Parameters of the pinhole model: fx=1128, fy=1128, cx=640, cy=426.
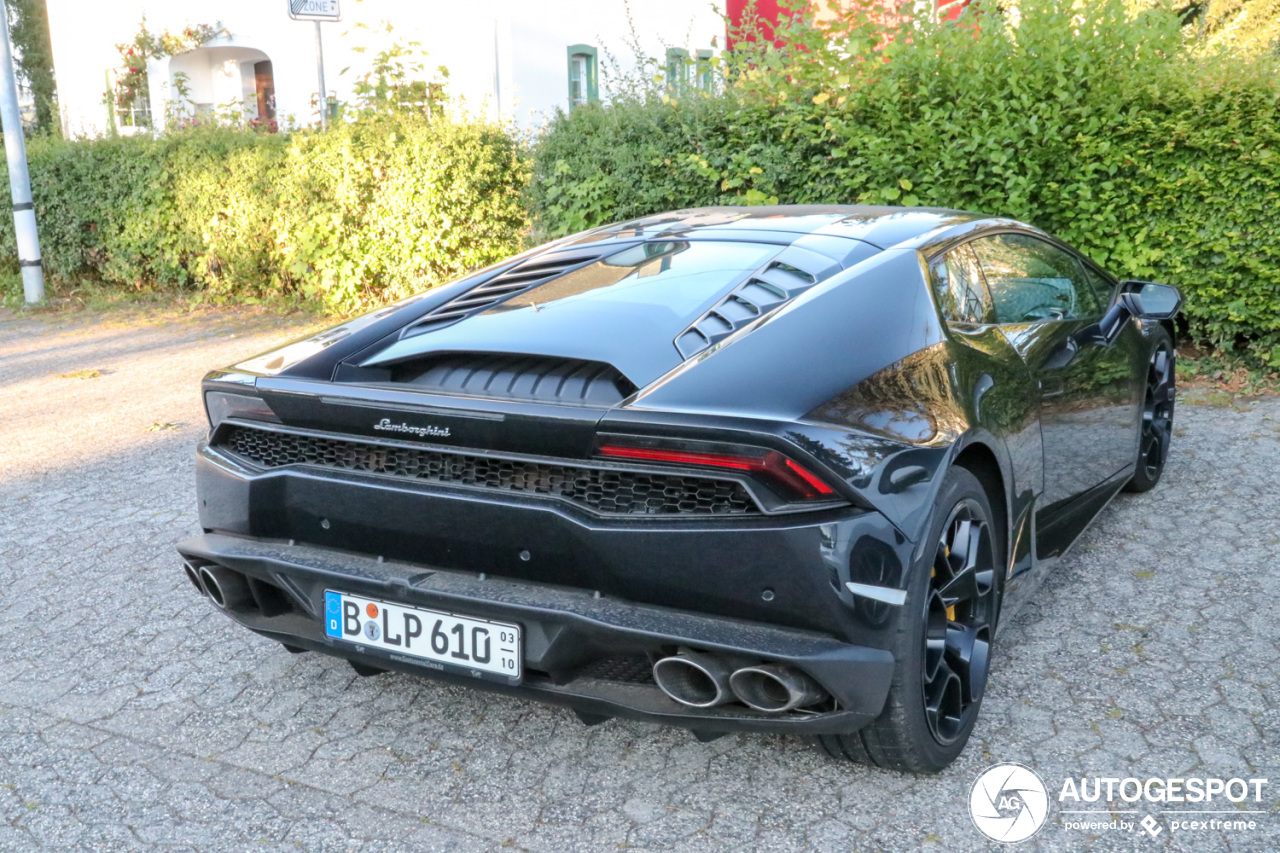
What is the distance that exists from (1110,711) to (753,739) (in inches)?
39.2

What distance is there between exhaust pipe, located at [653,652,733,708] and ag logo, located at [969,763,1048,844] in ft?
2.32

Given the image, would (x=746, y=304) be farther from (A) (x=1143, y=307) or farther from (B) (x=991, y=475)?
(A) (x=1143, y=307)

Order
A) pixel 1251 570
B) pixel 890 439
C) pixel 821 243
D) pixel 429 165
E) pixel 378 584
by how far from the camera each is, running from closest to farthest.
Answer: pixel 890 439 < pixel 378 584 < pixel 821 243 < pixel 1251 570 < pixel 429 165

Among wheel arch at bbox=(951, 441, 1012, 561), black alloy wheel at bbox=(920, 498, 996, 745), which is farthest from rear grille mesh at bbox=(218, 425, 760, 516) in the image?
wheel arch at bbox=(951, 441, 1012, 561)

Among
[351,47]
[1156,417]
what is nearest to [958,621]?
[1156,417]

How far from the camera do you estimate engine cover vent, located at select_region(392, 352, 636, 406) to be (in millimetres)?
2615

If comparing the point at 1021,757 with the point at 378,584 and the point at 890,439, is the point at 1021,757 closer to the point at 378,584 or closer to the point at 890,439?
the point at 890,439

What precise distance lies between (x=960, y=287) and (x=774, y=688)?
1.44 m

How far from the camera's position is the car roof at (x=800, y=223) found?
3.40 m

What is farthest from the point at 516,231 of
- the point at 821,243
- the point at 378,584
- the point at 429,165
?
the point at 378,584

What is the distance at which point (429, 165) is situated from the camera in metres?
9.58


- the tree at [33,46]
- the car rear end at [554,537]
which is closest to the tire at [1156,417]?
the car rear end at [554,537]

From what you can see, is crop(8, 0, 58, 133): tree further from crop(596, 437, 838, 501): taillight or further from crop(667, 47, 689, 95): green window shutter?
crop(596, 437, 838, 501): taillight

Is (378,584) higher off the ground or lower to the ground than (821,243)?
lower
